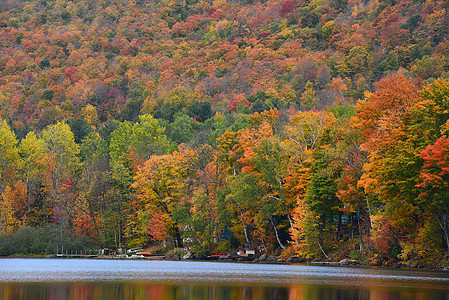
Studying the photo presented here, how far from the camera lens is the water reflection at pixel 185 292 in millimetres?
24266

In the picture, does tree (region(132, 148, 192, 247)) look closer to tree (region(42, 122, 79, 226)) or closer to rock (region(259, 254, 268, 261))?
tree (region(42, 122, 79, 226))

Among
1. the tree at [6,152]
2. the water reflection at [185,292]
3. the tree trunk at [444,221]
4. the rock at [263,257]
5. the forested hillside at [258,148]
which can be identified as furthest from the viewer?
the tree at [6,152]

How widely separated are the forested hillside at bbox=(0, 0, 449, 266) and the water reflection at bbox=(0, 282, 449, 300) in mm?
15136

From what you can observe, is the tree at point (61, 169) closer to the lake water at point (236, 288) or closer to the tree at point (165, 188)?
the tree at point (165, 188)

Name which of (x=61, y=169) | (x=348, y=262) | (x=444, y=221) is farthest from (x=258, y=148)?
(x=61, y=169)

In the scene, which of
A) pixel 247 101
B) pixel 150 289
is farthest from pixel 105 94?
pixel 150 289

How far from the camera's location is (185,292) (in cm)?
2688

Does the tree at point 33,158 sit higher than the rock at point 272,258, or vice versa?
the tree at point 33,158

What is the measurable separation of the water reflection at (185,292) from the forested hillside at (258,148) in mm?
15136

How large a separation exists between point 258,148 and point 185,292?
1499 inches

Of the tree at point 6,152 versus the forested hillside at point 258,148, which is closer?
the forested hillside at point 258,148

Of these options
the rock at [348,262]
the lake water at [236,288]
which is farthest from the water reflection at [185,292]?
the rock at [348,262]

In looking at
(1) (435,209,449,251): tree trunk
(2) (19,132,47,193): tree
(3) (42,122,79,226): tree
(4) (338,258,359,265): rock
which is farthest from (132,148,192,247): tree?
(1) (435,209,449,251): tree trunk

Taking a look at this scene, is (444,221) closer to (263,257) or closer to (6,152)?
(263,257)
